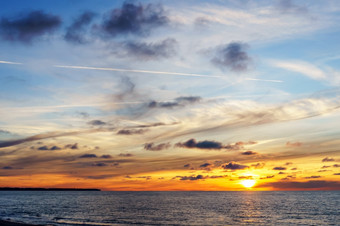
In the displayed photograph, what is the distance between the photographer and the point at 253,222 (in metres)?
90.1

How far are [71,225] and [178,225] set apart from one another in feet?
84.7

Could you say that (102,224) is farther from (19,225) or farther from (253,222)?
(253,222)

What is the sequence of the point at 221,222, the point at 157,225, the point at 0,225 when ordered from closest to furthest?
the point at 0,225, the point at 157,225, the point at 221,222

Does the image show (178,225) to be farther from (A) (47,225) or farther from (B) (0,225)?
(B) (0,225)

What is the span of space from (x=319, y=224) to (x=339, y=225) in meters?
4.90

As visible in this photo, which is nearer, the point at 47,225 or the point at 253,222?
the point at 47,225

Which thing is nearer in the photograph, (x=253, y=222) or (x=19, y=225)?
→ (x=19, y=225)

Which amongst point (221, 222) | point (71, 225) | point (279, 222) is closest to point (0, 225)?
point (71, 225)

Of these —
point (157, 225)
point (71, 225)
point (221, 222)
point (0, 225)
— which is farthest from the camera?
point (221, 222)

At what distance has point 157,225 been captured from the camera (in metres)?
81.2

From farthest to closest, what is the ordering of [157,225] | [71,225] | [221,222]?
[221,222]
[157,225]
[71,225]

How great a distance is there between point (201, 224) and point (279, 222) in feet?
77.0

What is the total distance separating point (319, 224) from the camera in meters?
88.9

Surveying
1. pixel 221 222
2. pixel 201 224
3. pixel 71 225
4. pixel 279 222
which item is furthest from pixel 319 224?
pixel 71 225
